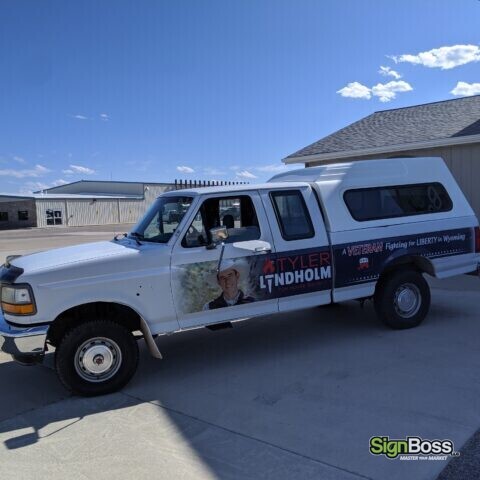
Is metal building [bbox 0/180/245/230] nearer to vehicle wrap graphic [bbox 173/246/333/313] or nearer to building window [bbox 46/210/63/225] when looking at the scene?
building window [bbox 46/210/63/225]

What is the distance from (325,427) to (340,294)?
2.38m

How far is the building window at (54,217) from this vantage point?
56381 mm

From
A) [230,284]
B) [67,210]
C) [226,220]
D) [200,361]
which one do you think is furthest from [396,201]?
[67,210]

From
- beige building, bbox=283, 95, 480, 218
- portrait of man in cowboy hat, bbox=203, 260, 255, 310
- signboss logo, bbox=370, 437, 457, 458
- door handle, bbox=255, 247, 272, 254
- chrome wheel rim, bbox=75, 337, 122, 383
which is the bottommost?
signboss logo, bbox=370, 437, 457, 458

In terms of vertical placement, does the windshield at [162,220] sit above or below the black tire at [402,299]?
above

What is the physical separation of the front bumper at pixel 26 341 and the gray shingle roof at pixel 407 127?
10.1m

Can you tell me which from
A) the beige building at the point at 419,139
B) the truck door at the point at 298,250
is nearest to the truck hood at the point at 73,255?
the truck door at the point at 298,250

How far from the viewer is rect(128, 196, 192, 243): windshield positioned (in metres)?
5.47

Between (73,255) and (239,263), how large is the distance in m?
1.69

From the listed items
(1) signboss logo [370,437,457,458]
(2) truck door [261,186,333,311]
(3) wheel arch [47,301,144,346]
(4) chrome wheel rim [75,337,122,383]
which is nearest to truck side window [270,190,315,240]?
(2) truck door [261,186,333,311]

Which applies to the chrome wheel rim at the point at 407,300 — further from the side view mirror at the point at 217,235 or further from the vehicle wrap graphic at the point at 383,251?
the side view mirror at the point at 217,235

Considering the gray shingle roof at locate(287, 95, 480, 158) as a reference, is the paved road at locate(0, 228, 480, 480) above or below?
below

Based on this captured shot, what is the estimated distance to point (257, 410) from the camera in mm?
4367

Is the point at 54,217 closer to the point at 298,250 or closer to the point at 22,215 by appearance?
the point at 22,215
